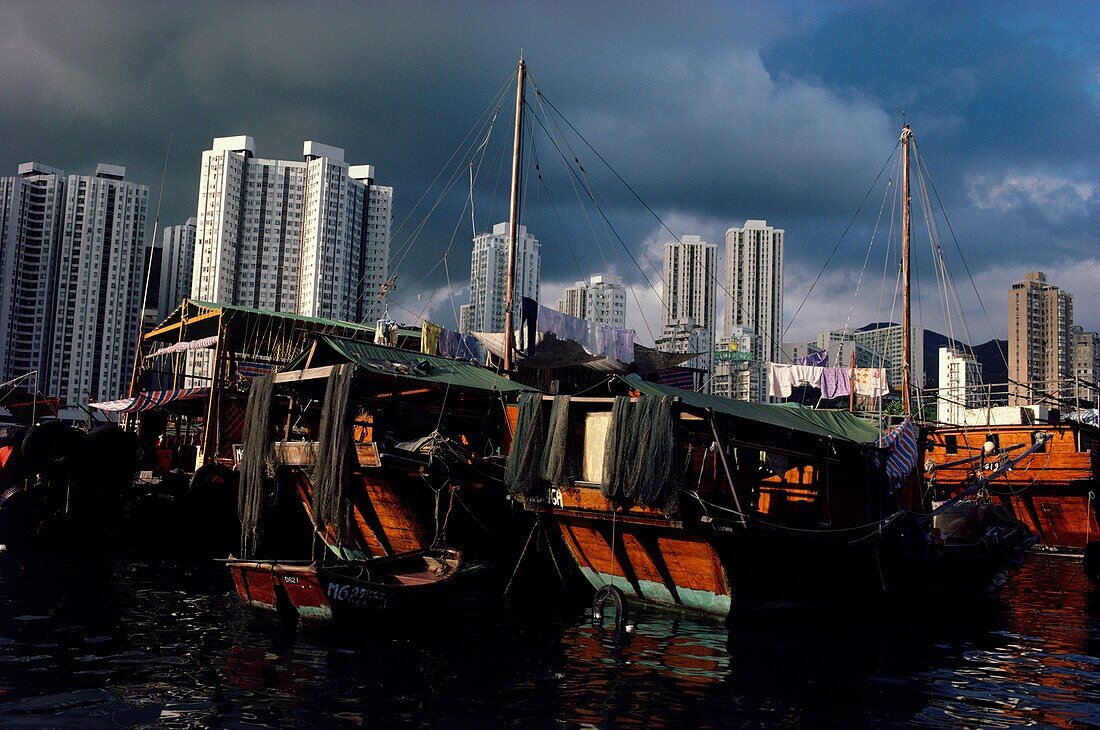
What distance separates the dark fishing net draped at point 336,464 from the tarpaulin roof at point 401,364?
→ 1.03 metres

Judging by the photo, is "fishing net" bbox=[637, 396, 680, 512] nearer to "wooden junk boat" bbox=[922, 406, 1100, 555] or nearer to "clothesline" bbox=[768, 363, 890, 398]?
"wooden junk boat" bbox=[922, 406, 1100, 555]

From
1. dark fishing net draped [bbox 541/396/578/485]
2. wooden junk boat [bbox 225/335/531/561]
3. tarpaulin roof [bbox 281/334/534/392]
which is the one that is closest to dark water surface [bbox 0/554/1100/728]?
wooden junk boat [bbox 225/335/531/561]

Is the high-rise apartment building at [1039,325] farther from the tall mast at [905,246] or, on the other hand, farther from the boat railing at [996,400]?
the tall mast at [905,246]

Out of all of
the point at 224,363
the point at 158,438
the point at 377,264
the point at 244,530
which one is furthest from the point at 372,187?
the point at 244,530

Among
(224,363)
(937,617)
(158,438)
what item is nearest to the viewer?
(937,617)

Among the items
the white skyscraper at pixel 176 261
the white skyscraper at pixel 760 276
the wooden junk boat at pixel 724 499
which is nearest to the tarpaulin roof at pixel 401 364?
the wooden junk boat at pixel 724 499

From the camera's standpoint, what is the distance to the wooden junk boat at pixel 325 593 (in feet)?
38.3

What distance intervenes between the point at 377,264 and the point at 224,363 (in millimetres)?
50540

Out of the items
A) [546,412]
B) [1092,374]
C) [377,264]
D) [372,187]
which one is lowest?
[546,412]

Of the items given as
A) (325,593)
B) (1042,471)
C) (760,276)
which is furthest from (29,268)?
(760,276)

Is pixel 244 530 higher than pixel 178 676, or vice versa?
pixel 244 530

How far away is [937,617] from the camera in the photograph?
15.8 m

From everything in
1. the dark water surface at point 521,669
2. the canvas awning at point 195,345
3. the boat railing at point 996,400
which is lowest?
the dark water surface at point 521,669

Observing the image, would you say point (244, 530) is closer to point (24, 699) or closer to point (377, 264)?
point (24, 699)
